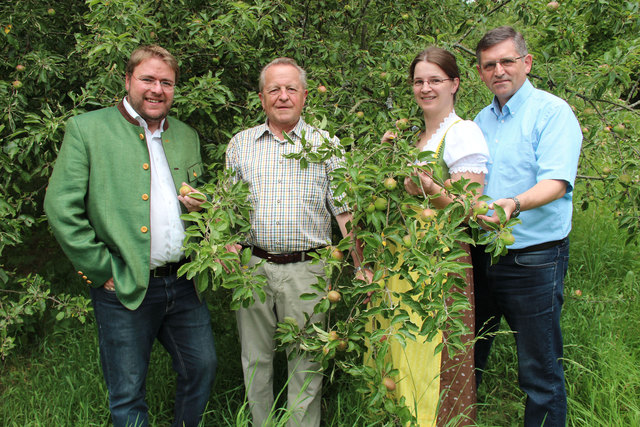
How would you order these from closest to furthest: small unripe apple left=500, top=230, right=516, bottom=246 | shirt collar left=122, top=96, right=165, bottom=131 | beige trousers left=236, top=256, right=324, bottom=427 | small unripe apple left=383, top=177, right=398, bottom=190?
small unripe apple left=500, top=230, right=516, bottom=246 → small unripe apple left=383, top=177, right=398, bottom=190 → shirt collar left=122, top=96, right=165, bottom=131 → beige trousers left=236, top=256, right=324, bottom=427

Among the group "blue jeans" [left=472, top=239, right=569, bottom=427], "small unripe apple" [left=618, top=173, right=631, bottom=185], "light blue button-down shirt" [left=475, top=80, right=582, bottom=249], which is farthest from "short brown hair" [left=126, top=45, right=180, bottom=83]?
"small unripe apple" [left=618, top=173, right=631, bottom=185]

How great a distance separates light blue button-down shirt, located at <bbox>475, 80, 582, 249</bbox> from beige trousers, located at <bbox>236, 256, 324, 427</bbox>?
96 cm

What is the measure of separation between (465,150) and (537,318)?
816 millimetres

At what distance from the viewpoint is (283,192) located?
2297 millimetres

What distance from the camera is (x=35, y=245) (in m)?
4.79

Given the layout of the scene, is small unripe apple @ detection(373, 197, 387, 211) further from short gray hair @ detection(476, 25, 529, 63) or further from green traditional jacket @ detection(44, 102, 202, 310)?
green traditional jacket @ detection(44, 102, 202, 310)

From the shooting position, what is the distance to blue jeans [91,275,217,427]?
2.16 metres

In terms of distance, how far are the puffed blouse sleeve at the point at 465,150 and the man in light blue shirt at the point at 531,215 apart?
0.15 meters

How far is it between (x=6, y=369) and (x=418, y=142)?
3.25m

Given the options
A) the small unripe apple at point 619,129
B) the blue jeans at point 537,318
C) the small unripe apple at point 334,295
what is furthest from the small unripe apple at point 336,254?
the small unripe apple at point 619,129

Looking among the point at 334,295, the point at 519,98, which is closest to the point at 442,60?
the point at 519,98

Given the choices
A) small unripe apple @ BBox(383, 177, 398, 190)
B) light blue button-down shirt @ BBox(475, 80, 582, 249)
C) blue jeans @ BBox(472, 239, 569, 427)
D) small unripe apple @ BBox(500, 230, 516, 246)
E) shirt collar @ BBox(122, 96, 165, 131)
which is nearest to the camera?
small unripe apple @ BBox(500, 230, 516, 246)

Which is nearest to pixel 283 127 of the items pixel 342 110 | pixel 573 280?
pixel 342 110

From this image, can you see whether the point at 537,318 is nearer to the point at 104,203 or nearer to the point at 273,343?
the point at 273,343
